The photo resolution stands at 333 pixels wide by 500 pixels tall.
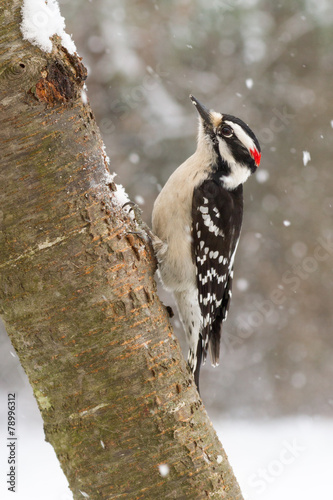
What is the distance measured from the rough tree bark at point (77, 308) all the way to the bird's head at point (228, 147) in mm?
1442

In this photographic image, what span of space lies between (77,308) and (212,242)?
156 cm

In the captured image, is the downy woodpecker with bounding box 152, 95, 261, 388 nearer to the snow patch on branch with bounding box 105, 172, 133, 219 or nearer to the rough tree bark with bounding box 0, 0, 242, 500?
the snow patch on branch with bounding box 105, 172, 133, 219

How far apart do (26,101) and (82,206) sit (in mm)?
338

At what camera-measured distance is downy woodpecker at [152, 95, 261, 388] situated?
286 cm

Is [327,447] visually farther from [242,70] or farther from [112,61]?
[112,61]

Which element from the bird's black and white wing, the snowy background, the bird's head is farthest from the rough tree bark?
the snowy background

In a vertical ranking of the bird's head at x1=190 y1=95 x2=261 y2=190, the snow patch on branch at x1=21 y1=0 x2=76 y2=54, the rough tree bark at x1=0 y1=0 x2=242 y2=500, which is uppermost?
the bird's head at x1=190 y1=95 x2=261 y2=190

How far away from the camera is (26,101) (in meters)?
1.45

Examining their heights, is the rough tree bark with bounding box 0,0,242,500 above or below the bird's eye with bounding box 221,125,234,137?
below

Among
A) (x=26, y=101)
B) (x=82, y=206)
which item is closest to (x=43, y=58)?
(x=26, y=101)

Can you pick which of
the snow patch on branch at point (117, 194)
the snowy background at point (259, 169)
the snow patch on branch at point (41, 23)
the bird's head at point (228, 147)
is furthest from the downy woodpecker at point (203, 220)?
the snowy background at point (259, 169)

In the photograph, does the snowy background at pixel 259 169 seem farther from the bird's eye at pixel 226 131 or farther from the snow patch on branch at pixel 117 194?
the snow patch on branch at pixel 117 194

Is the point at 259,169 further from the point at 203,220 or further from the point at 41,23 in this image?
the point at 41,23

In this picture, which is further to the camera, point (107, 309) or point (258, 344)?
point (258, 344)
